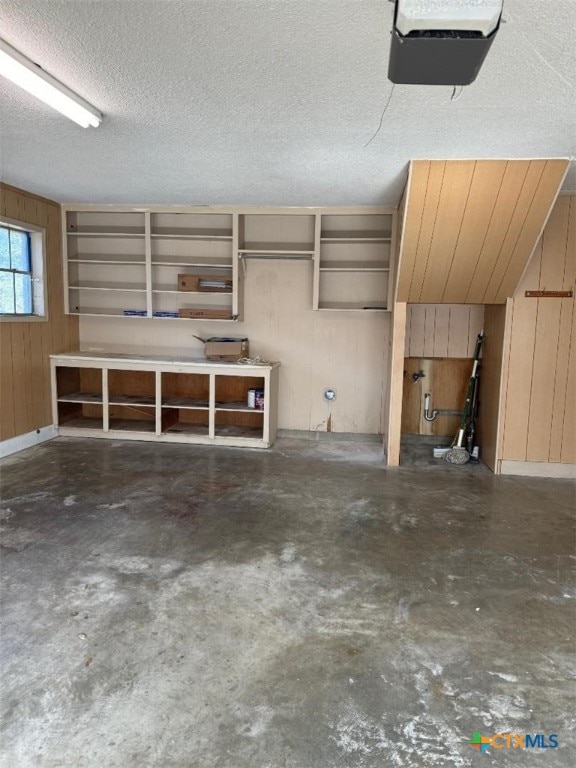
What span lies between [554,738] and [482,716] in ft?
0.74

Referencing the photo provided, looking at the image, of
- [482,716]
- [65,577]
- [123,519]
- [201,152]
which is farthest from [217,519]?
[201,152]

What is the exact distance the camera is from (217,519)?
3.31 metres

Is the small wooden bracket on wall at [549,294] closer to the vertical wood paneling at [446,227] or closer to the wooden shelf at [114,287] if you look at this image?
the vertical wood paneling at [446,227]

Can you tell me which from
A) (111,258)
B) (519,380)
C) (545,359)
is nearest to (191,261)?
(111,258)

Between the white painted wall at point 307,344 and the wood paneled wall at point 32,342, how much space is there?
1.16 metres

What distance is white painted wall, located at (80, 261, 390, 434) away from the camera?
5410mm

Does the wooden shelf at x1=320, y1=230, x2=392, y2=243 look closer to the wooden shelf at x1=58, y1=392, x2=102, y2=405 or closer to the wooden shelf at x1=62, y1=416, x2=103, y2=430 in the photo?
the wooden shelf at x1=58, y1=392, x2=102, y2=405

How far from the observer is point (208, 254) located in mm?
5496

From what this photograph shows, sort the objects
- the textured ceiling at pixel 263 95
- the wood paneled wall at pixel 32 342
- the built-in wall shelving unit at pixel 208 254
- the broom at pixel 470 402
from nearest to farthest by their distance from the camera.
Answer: the textured ceiling at pixel 263 95
the wood paneled wall at pixel 32 342
the broom at pixel 470 402
the built-in wall shelving unit at pixel 208 254

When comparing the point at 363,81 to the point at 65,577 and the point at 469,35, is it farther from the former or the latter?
the point at 65,577

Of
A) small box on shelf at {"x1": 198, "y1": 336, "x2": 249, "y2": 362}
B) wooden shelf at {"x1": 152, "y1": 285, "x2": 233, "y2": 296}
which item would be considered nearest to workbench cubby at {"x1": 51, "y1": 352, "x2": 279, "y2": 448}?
small box on shelf at {"x1": 198, "y1": 336, "x2": 249, "y2": 362}

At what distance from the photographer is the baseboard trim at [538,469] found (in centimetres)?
442

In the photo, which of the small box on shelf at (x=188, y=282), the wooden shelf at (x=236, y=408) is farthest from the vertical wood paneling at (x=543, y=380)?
the small box on shelf at (x=188, y=282)

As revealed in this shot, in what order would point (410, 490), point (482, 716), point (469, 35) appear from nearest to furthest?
point (469, 35) → point (482, 716) → point (410, 490)
